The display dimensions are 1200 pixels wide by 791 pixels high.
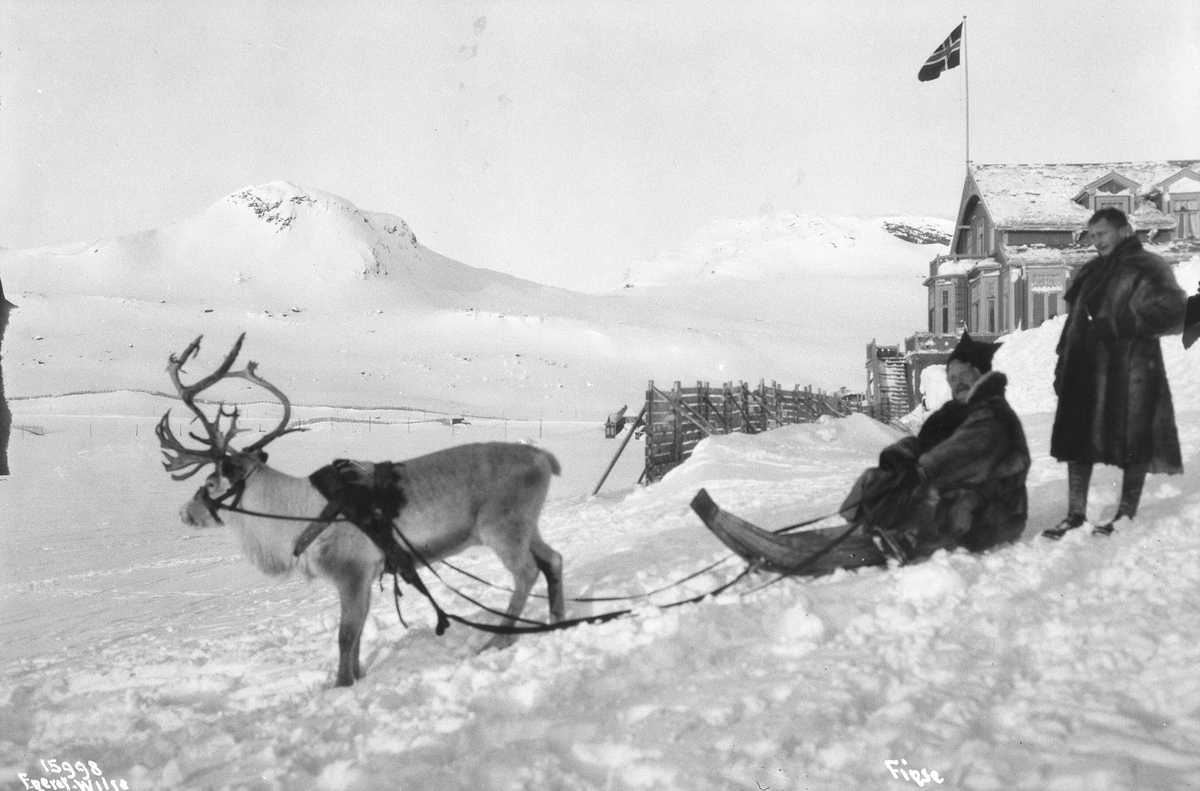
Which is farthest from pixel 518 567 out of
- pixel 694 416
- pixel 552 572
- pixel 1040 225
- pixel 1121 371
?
pixel 1040 225

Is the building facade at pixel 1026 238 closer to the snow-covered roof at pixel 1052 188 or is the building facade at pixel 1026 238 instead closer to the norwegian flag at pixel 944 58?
the snow-covered roof at pixel 1052 188

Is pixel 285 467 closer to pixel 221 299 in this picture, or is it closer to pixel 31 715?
pixel 31 715

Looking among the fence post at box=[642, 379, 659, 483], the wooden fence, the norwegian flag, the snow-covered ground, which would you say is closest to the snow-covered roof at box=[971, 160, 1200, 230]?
the norwegian flag

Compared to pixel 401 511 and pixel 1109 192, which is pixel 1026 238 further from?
pixel 401 511

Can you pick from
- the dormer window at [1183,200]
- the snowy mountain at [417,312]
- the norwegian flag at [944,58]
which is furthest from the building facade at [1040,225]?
the snowy mountain at [417,312]

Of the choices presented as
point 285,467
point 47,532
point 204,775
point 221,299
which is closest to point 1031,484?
point 204,775

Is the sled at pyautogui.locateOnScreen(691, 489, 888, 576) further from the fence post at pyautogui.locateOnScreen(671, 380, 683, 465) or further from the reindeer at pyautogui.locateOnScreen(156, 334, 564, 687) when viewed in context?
the fence post at pyautogui.locateOnScreen(671, 380, 683, 465)

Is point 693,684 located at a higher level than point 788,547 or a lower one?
lower
